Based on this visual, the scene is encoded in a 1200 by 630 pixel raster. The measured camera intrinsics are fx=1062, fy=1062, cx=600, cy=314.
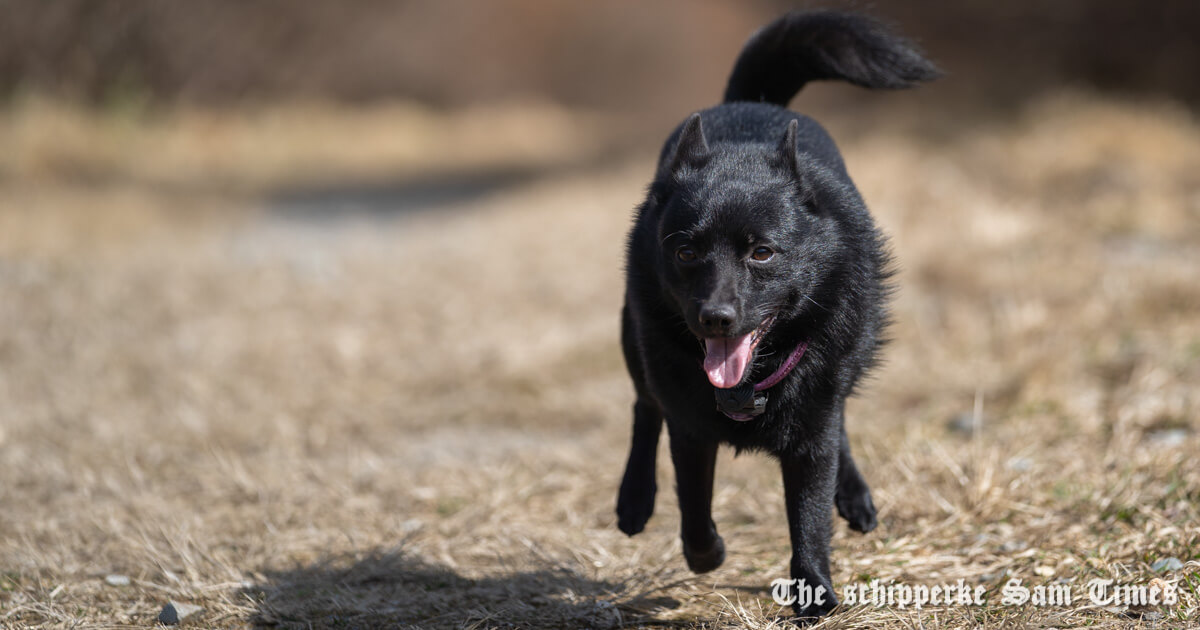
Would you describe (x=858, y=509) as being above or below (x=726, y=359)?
below

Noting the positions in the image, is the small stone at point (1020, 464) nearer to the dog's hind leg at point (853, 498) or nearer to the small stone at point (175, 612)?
the dog's hind leg at point (853, 498)

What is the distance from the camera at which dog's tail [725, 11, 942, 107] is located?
331 centimetres

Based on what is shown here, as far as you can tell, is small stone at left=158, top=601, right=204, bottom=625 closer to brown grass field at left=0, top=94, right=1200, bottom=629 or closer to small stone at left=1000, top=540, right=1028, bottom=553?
brown grass field at left=0, top=94, right=1200, bottom=629

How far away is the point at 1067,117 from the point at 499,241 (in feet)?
14.7

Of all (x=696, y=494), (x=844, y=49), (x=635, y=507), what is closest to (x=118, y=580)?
(x=635, y=507)

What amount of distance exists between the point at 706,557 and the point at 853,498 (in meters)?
0.54

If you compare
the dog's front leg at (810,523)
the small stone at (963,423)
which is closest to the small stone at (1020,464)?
the small stone at (963,423)

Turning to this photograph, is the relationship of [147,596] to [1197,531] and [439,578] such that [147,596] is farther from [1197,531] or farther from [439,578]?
[1197,531]

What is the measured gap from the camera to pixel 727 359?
7.71ft

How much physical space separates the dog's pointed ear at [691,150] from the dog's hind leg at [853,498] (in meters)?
0.95

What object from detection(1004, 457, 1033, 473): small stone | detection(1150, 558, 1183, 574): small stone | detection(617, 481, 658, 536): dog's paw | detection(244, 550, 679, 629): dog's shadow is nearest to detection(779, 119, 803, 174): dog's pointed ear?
detection(617, 481, 658, 536): dog's paw

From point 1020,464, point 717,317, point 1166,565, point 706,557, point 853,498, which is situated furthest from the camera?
point 1020,464

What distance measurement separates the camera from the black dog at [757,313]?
2377 mm

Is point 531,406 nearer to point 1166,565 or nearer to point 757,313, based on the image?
point 757,313
